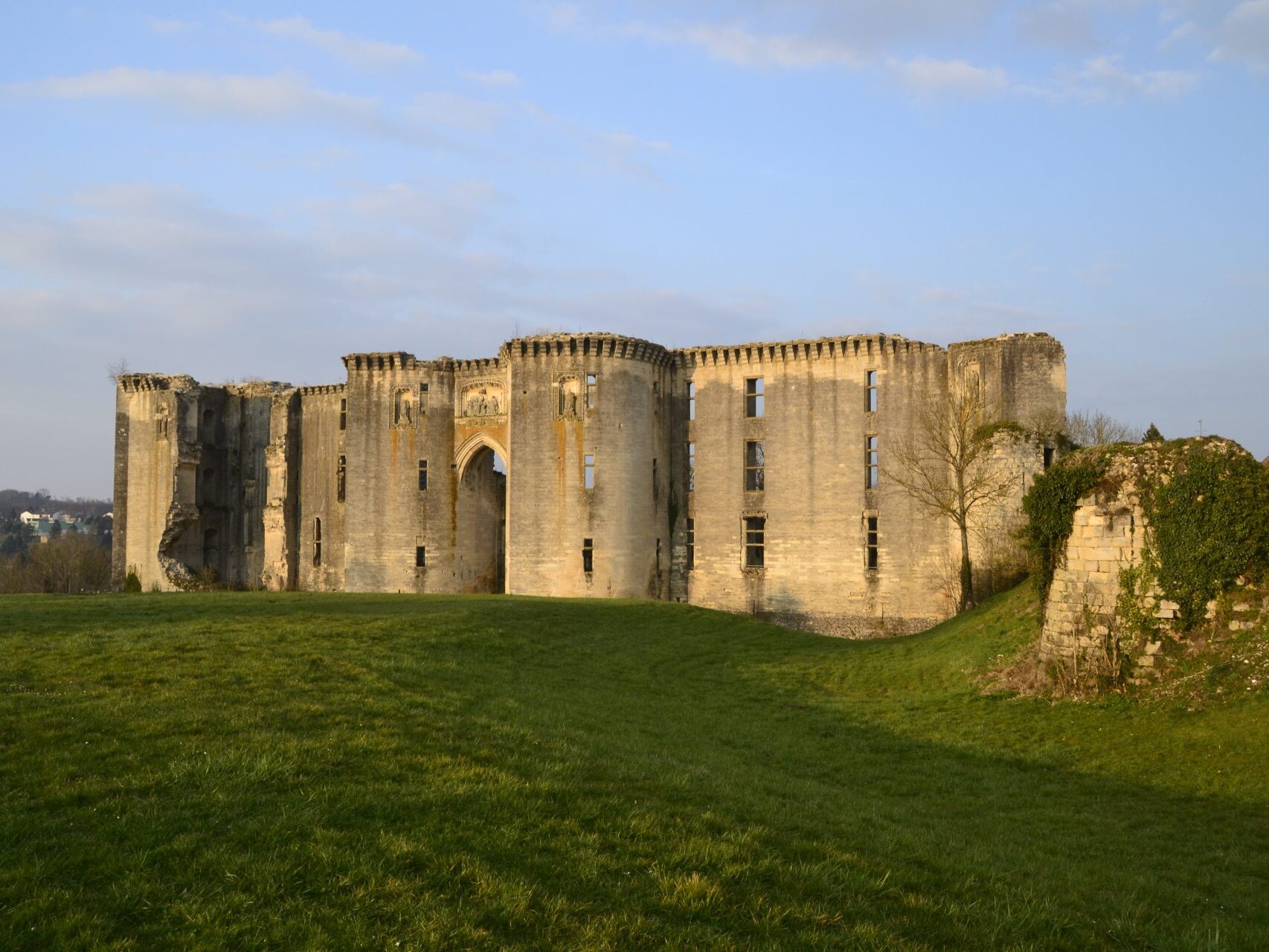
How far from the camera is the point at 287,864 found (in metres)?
6.54

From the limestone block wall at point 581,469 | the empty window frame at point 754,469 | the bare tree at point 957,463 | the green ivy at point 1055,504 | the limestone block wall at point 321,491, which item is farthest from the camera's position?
the limestone block wall at point 321,491

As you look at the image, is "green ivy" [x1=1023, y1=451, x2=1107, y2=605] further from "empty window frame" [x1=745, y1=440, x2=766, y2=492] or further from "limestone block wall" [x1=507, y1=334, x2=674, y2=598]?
"limestone block wall" [x1=507, y1=334, x2=674, y2=598]

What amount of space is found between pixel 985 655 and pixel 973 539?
12.0 meters

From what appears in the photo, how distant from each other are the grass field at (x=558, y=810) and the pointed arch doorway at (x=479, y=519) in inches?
897

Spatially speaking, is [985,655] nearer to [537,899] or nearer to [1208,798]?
[1208,798]

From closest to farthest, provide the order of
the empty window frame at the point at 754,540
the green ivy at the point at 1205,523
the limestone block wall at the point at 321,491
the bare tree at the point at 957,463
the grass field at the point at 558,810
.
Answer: the grass field at the point at 558,810
the green ivy at the point at 1205,523
the bare tree at the point at 957,463
the empty window frame at the point at 754,540
the limestone block wall at the point at 321,491

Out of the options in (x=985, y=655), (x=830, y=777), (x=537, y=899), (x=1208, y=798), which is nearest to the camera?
(x=537, y=899)

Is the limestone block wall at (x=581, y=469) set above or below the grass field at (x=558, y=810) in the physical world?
above

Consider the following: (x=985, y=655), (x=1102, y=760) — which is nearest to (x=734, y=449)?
(x=985, y=655)

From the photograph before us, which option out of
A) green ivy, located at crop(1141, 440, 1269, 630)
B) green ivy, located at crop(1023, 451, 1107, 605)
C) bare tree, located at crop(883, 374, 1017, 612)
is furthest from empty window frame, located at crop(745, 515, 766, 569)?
green ivy, located at crop(1141, 440, 1269, 630)

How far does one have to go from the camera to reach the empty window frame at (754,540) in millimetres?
37281

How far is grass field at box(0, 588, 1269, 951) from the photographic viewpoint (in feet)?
20.0

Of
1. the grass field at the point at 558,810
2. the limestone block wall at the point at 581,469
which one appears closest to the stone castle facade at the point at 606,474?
the limestone block wall at the point at 581,469

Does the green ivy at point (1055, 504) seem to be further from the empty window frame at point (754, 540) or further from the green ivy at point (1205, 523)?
the empty window frame at point (754, 540)
